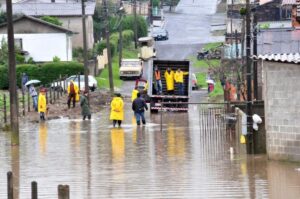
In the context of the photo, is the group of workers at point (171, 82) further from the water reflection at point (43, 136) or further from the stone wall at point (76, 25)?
the stone wall at point (76, 25)

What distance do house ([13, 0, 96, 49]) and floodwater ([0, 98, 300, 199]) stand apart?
5060 centimetres

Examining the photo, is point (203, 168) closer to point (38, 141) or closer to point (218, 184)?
point (218, 184)

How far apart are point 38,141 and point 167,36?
6984 centimetres

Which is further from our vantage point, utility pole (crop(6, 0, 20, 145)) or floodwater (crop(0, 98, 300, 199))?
utility pole (crop(6, 0, 20, 145))

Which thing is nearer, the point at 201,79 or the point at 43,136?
the point at 43,136

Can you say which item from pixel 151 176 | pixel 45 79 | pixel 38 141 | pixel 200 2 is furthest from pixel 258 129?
pixel 200 2

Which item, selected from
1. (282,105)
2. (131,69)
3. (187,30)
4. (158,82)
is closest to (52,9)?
(131,69)

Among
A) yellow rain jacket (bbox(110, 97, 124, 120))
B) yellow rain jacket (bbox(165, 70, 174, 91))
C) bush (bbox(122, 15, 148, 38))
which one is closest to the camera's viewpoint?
yellow rain jacket (bbox(110, 97, 124, 120))

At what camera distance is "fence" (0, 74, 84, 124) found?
135 ft

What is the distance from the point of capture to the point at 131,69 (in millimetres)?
72812

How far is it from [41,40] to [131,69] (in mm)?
7850

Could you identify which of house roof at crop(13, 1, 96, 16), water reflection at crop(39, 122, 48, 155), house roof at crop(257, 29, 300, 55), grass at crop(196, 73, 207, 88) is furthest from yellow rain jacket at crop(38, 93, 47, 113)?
house roof at crop(13, 1, 96, 16)

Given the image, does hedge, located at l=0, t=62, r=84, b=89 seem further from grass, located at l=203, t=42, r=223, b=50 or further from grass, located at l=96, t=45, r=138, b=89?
grass, located at l=203, t=42, r=223, b=50

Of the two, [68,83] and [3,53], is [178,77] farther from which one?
[3,53]
